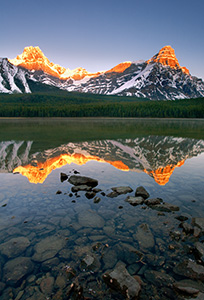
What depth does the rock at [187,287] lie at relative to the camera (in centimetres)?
589

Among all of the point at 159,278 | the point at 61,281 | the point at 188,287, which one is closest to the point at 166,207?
the point at 159,278

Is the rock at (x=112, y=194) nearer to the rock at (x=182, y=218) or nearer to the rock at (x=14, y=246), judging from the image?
the rock at (x=182, y=218)

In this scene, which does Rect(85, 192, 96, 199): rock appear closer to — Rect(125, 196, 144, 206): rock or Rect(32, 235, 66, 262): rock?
Rect(125, 196, 144, 206): rock

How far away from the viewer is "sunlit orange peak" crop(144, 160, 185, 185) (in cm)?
1598

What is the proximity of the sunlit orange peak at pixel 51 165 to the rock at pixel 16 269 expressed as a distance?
28.2ft

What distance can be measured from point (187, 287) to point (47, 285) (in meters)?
4.18

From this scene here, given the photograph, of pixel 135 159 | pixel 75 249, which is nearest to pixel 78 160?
pixel 135 159

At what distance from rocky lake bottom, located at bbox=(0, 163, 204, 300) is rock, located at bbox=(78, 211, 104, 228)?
0.16 ft

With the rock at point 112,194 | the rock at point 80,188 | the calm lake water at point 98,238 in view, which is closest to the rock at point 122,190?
the calm lake water at point 98,238

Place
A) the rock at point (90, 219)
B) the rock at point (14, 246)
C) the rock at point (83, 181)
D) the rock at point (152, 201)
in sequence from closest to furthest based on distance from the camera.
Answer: the rock at point (14, 246), the rock at point (90, 219), the rock at point (152, 201), the rock at point (83, 181)

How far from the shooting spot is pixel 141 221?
983 cm

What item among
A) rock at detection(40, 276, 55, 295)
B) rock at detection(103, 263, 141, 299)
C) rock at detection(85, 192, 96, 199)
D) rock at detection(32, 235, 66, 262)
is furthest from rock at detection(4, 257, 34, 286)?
rock at detection(85, 192, 96, 199)

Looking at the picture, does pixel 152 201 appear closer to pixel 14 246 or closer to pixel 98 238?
pixel 98 238

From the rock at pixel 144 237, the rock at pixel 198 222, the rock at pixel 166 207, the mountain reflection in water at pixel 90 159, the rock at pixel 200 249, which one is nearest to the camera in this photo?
the rock at pixel 200 249
